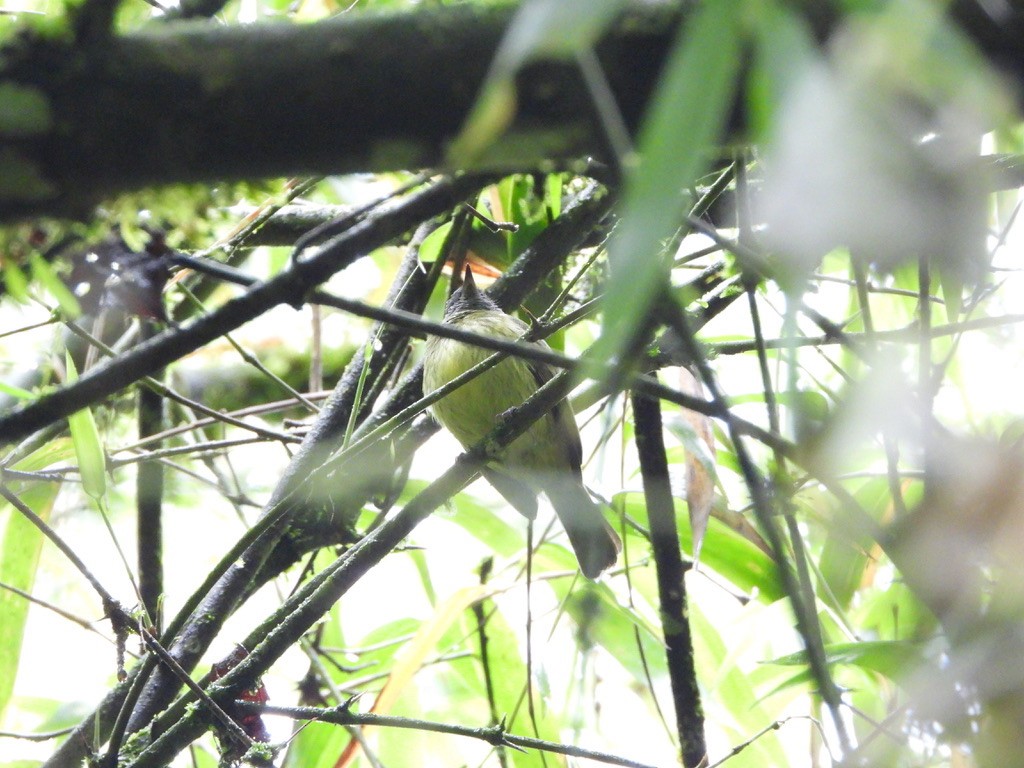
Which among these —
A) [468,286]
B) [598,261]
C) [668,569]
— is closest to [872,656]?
[668,569]

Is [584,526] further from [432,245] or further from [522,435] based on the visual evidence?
[432,245]

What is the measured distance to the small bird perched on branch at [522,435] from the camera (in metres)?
2.81

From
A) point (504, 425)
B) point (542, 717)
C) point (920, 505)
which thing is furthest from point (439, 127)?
point (542, 717)

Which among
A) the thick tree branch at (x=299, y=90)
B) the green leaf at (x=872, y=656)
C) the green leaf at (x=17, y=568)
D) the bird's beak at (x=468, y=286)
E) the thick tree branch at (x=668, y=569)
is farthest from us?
the bird's beak at (x=468, y=286)

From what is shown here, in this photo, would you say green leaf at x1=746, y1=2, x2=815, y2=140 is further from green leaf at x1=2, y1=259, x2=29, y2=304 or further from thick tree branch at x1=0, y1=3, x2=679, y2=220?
green leaf at x1=2, y1=259, x2=29, y2=304

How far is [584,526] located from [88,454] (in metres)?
1.44

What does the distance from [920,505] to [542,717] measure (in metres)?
1.41

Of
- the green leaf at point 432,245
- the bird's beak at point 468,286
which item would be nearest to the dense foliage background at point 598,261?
the green leaf at point 432,245

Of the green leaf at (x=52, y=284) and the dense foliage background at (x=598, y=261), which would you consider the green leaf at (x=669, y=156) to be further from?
the green leaf at (x=52, y=284)

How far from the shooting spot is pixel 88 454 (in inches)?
64.8

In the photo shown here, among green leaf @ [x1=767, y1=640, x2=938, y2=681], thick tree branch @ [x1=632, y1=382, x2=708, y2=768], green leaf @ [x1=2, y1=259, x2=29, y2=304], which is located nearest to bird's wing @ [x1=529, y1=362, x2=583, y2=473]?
thick tree branch @ [x1=632, y1=382, x2=708, y2=768]

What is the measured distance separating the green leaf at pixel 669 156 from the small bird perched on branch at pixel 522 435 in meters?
1.98

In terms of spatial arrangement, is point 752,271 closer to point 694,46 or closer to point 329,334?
point 694,46

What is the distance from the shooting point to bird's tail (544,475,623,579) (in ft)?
8.22
